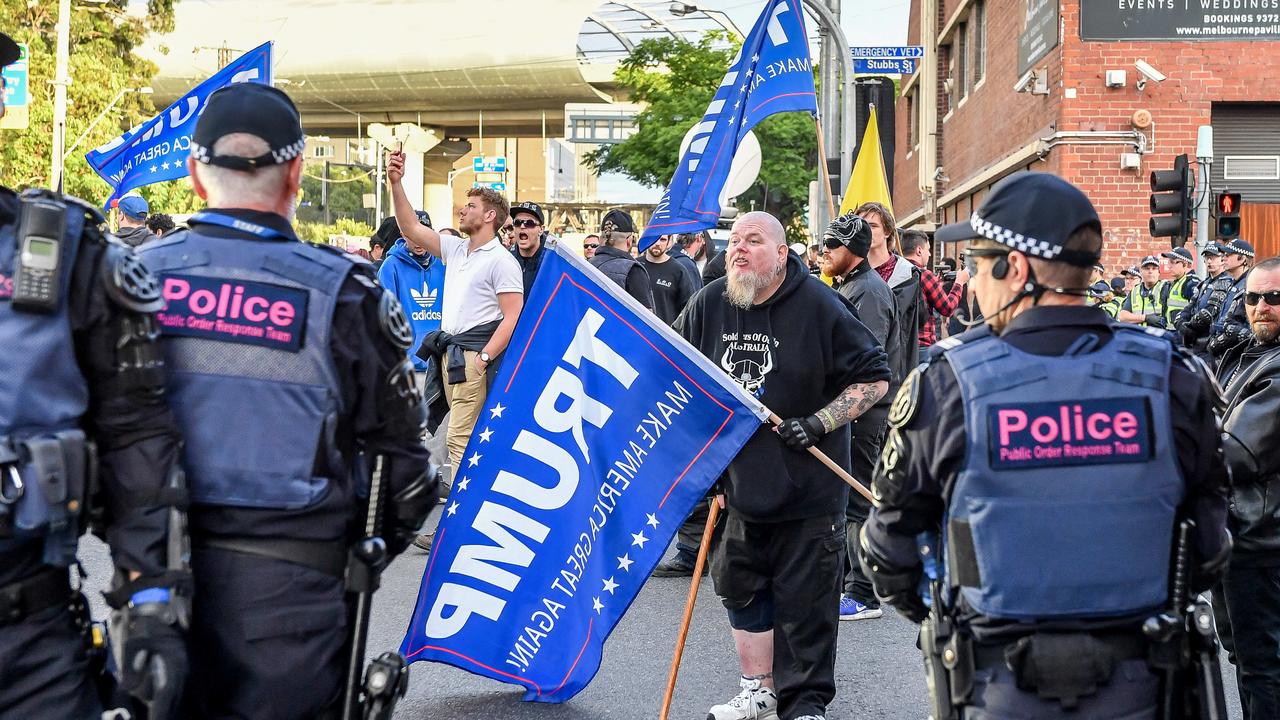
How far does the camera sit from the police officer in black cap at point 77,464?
2.61 meters

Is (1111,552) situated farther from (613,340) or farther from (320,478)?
(613,340)

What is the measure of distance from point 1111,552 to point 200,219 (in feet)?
7.15

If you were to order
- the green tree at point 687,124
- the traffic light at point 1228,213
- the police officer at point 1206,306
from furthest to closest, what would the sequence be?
the green tree at point 687,124, the traffic light at point 1228,213, the police officer at point 1206,306

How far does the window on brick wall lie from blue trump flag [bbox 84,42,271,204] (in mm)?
17705

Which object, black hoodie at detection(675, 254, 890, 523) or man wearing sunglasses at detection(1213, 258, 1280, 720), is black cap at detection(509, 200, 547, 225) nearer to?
black hoodie at detection(675, 254, 890, 523)

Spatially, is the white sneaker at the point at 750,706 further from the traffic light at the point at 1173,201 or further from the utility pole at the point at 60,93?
the utility pole at the point at 60,93

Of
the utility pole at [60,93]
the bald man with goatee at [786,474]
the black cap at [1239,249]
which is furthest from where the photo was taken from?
the utility pole at [60,93]

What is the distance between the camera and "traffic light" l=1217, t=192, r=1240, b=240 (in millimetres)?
14570

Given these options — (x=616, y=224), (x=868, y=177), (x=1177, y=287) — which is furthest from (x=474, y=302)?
(x=1177, y=287)

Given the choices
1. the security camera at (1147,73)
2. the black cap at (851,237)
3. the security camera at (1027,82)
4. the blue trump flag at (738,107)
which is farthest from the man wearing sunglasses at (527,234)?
the security camera at (1027,82)

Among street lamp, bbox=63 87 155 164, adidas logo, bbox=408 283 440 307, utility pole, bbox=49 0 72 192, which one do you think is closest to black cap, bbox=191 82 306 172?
adidas logo, bbox=408 283 440 307

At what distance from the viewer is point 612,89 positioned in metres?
70.5

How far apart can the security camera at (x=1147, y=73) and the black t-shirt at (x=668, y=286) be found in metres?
8.66

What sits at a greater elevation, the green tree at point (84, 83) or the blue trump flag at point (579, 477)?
the green tree at point (84, 83)
